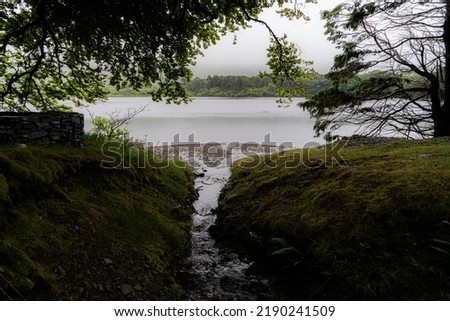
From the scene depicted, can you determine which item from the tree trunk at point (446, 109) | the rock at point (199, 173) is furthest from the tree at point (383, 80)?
the rock at point (199, 173)

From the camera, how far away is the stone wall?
19.7ft

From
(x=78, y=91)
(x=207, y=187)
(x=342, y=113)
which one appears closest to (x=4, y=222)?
(x=78, y=91)

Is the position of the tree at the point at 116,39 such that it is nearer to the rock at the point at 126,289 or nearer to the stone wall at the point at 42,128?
the stone wall at the point at 42,128

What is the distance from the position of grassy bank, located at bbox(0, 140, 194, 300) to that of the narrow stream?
33 cm

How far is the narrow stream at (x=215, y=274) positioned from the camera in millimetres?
4418

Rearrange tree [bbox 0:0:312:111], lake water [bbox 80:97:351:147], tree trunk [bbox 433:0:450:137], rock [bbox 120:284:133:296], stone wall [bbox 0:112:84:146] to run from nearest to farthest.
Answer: rock [bbox 120:284:133:296], stone wall [bbox 0:112:84:146], tree [bbox 0:0:312:111], tree trunk [bbox 433:0:450:137], lake water [bbox 80:97:351:147]

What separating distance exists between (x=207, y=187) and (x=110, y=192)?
5208 millimetres

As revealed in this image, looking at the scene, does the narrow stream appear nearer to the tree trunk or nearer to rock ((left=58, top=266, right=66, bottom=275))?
rock ((left=58, top=266, right=66, bottom=275))

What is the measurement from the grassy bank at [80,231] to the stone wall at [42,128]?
19.9 inches

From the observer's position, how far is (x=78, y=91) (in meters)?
9.52

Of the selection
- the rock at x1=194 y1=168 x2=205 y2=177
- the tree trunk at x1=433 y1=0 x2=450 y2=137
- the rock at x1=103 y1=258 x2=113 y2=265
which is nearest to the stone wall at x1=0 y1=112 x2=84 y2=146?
the rock at x1=103 y1=258 x2=113 y2=265

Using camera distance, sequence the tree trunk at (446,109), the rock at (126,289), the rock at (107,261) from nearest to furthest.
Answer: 1. the rock at (126,289)
2. the rock at (107,261)
3. the tree trunk at (446,109)

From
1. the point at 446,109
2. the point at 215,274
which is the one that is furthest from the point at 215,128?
the point at 215,274

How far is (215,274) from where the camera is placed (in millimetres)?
5020
